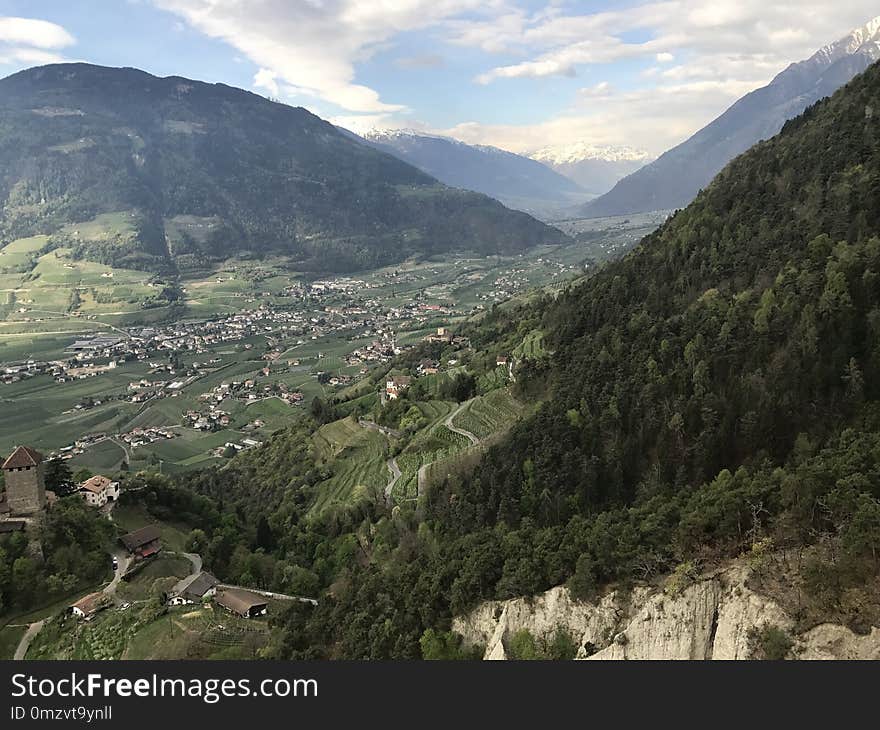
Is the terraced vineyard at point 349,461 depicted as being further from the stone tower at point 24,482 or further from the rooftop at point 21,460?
the rooftop at point 21,460

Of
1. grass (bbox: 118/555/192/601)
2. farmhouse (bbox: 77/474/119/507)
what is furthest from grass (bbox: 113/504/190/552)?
grass (bbox: 118/555/192/601)

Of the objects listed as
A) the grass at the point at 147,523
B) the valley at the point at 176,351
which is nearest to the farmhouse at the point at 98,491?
the grass at the point at 147,523

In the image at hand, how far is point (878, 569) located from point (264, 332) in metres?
144

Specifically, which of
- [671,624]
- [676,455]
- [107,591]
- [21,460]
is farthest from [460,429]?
[671,624]

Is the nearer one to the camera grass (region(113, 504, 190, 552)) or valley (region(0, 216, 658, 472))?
grass (region(113, 504, 190, 552))

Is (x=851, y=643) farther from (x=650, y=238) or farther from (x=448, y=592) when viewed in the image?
(x=650, y=238)

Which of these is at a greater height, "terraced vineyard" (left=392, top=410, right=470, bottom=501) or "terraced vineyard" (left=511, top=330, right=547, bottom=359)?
"terraced vineyard" (left=511, top=330, right=547, bottom=359)

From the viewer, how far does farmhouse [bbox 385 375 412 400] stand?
67731 mm

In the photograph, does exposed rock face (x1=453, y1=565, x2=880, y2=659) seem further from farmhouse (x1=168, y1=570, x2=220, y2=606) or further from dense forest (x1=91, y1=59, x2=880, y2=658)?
farmhouse (x1=168, y1=570, x2=220, y2=606)

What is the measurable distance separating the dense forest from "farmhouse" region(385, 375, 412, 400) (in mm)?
13383

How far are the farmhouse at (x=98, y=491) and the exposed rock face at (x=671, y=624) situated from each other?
2942 centimetres

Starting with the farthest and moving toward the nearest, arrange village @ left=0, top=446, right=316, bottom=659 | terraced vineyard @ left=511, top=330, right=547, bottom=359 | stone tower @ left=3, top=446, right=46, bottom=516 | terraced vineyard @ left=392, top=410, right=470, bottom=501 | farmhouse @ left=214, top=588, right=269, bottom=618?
terraced vineyard @ left=511, top=330, right=547, bottom=359, terraced vineyard @ left=392, top=410, right=470, bottom=501, stone tower @ left=3, top=446, right=46, bottom=516, farmhouse @ left=214, top=588, right=269, bottom=618, village @ left=0, top=446, right=316, bottom=659

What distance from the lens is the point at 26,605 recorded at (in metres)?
31.9

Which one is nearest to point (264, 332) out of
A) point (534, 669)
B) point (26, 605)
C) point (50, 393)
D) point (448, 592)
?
point (50, 393)
